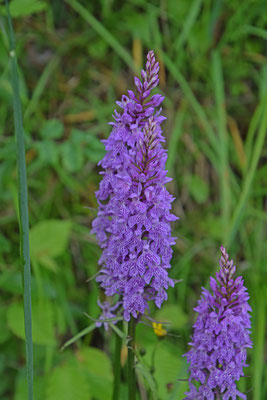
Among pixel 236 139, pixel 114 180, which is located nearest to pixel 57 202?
pixel 236 139

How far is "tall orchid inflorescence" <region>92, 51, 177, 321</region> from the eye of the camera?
1579 millimetres

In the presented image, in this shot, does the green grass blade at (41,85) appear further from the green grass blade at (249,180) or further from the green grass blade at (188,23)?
the green grass blade at (249,180)

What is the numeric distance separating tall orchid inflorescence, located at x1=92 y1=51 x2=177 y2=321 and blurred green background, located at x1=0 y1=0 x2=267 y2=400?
56.4 inches

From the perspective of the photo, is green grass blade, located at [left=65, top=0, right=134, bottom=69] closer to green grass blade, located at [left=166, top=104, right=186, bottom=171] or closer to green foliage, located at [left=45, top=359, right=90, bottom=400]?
green grass blade, located at [left=166, top=104, right=186, bottom=171]

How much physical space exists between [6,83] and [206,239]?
6.20ft

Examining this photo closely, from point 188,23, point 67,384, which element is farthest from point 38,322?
point 188,23

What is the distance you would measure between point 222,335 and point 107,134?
243cm

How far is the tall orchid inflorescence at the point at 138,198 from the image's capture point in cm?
158

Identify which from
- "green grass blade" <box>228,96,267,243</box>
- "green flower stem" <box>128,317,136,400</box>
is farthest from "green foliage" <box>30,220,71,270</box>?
"green flower stem" <box>128,317,136,400</box>

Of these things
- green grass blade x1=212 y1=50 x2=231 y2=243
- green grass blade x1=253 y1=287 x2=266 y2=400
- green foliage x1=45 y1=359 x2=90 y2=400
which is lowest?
green foliage x1=45 y1=359 x2=90 y2=400

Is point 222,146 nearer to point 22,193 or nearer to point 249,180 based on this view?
point 249,180

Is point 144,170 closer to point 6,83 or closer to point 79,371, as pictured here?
point 79,371

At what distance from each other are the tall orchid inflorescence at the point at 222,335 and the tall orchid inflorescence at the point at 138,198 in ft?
0.58

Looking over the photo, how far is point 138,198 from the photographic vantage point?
1.59 metres
